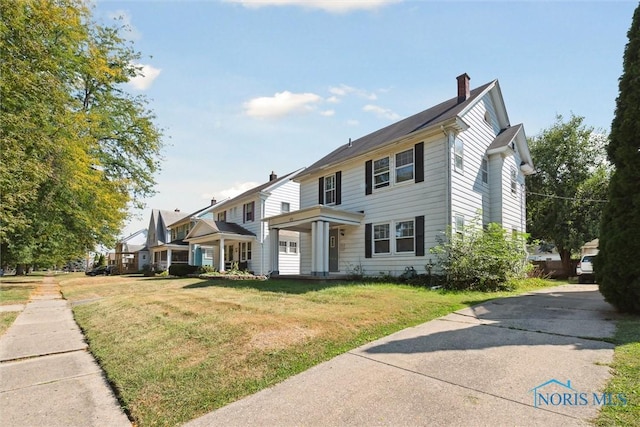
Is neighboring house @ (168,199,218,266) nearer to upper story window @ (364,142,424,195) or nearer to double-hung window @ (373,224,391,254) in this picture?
upper story window @ (364,142,424,195)

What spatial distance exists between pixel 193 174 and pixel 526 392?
53.9ft

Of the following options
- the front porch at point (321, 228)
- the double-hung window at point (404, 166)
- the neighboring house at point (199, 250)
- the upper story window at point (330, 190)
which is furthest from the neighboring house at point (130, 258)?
the double-hung window at point (404, 166)

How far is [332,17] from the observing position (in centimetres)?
980

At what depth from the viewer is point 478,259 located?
11305 millimetres

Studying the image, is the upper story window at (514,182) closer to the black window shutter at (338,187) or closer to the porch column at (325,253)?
the black window shutter at (338,187)

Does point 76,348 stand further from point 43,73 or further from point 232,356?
point 43,73

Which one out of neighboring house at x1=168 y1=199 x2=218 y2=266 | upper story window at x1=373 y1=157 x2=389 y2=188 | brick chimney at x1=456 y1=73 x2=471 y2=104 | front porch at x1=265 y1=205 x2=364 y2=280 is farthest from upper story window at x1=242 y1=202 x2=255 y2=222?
brick chimney at x1=456 y1=73 x2=471 y2=104

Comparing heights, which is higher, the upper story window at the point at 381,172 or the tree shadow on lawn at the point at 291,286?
the upper story window at the point at 381,172

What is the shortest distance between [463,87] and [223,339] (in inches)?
570

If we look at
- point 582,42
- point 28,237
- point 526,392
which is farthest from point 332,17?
point 28,237

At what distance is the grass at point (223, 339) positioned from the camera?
3.96m

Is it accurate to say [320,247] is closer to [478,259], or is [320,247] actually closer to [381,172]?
[381,172]

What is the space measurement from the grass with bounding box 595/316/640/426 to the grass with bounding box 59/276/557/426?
9.51 ft

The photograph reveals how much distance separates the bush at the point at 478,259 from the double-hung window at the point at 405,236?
1.39 metres
